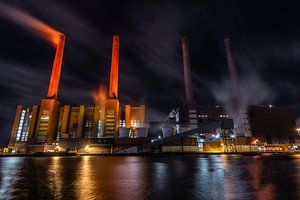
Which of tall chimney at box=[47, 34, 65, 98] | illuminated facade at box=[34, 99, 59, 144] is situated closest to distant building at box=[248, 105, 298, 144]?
illuminated facade at box=[34, 99, 59, 144]

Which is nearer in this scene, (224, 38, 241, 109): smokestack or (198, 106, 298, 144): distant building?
(224, 38, 241, 109): smokestack

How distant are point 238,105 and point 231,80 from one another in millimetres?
13586

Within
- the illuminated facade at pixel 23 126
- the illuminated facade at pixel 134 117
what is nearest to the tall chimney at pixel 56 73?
the illuminated facade at pixel 23 126

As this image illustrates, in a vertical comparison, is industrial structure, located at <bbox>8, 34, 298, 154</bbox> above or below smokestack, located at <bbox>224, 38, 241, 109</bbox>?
below

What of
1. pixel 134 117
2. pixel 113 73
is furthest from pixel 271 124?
pixel 113 73

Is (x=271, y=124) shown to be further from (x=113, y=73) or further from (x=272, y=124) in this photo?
(x=113, y=73)

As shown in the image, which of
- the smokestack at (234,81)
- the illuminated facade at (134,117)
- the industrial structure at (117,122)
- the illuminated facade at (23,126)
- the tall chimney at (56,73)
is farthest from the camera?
the tall chimney at (56,73)

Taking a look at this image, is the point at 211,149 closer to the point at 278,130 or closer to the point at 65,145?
the point at 278,130

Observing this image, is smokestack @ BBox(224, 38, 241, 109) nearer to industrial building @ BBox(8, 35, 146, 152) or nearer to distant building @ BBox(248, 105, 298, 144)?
distant building @ BBox(248, 105, 298, 144)

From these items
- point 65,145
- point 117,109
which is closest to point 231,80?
point 117,109

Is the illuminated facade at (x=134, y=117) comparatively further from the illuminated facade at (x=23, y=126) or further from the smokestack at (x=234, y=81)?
the smokestack at (x=234, y=81)

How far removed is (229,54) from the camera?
8912 cm

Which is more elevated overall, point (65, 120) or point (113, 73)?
point (113, 73)

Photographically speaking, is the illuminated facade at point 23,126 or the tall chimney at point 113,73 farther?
the tall chimney at point 113,73
